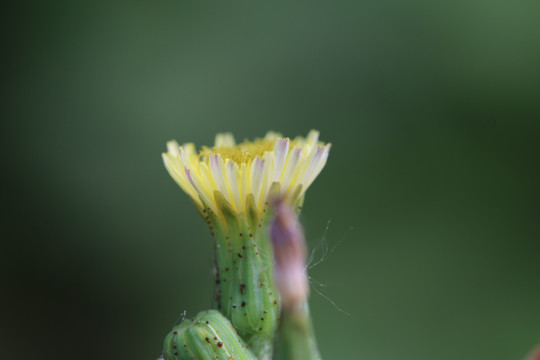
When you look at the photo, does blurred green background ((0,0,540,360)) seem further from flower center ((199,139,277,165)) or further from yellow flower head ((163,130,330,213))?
yellow flower head ((163,130,330,213))

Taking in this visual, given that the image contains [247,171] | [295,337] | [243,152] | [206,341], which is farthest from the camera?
[243,152]

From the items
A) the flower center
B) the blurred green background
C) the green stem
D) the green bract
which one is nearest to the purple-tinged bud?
the green stem

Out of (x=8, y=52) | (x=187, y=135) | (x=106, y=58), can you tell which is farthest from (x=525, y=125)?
(x=8, y=52)

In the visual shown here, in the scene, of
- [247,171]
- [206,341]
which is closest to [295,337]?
[206,341]

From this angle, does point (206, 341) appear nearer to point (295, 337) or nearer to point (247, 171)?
point (247, 171)

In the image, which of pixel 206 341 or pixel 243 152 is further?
pixel 243 152

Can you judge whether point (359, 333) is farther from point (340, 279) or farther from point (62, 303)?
point (62, 303)
